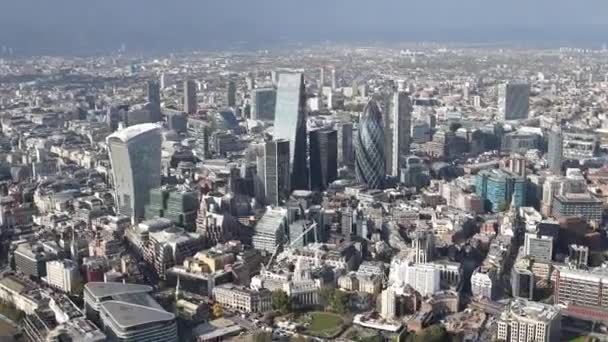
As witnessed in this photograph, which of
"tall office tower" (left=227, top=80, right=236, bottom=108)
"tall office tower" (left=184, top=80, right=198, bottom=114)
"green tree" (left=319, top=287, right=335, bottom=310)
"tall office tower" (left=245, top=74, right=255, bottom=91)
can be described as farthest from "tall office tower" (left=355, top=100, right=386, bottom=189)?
"tall office tower" (left=245, top=74, right=255, bottom=91)

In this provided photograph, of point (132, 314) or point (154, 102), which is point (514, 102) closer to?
point (154, 102)

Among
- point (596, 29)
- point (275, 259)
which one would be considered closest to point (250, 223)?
point (275, 259)

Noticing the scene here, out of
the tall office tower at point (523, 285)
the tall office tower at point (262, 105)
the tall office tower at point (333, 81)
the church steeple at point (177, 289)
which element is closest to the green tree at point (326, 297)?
the church steeple at point (177, 289)

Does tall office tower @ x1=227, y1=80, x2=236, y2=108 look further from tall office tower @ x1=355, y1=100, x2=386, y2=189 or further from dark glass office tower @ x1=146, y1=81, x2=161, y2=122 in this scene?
tall office tower @ x1=355, y1=100, x2=386, y2=189

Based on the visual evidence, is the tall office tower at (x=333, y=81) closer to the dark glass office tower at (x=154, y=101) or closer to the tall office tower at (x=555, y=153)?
the dark glass office tower at (x=154, y=101)

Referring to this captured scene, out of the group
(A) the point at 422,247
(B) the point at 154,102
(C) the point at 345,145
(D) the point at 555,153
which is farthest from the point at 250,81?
A: (A) the point at 422,247

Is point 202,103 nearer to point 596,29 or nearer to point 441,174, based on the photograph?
point 441,174
